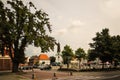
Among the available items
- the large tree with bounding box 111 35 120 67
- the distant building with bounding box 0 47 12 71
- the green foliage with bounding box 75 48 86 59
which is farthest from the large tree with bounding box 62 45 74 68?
the large tree with bounding box 111 35 120 67

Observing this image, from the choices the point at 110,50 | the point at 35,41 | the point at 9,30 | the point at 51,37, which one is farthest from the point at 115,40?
the point at 9,30

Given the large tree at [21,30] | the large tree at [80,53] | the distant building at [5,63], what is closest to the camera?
the large tree at [21,30]

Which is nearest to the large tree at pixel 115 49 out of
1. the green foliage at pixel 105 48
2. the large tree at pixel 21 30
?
the green foliage at pixel 105 48

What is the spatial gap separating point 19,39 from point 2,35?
12.1ft

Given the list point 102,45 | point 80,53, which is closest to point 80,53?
point 80,53

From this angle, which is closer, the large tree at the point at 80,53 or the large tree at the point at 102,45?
the large tree at the point at 102,45

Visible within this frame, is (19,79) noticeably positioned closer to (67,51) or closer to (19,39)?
(19,39)

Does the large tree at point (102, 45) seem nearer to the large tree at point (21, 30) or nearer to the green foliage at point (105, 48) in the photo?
the green foliage at point (105, 48)

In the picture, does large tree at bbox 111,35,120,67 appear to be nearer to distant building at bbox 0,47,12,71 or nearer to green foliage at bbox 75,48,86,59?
distant building at bbox 0,47,12,71

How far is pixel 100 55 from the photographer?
59.9m

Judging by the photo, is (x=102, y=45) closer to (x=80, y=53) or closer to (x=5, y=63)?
(x=5, y=63)

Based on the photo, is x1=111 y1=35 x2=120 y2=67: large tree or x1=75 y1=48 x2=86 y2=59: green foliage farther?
x1=75 y1=48 x2=86 y2=59: green foliage

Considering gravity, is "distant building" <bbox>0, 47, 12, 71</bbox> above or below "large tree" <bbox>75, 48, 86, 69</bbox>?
below

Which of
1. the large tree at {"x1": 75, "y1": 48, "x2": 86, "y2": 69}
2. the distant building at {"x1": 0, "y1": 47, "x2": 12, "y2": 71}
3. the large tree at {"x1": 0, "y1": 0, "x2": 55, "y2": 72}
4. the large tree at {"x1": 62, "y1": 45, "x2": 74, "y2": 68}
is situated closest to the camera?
the large tree at {"x1": 0, "y1": 0, "x2": 55, "y2": 72}
